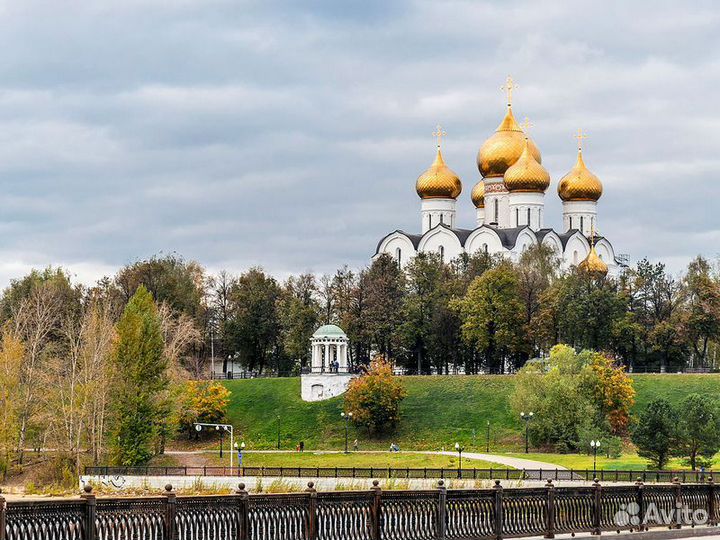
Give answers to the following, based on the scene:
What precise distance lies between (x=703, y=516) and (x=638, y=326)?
177ft

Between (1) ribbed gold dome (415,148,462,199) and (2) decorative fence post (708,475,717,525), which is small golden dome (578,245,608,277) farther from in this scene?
(2) decorative fence post (708,475,717,525)

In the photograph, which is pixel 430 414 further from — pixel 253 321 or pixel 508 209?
pixel 508 209

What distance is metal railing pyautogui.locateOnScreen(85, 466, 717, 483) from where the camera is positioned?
1581 inches

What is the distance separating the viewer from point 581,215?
95.6 meters

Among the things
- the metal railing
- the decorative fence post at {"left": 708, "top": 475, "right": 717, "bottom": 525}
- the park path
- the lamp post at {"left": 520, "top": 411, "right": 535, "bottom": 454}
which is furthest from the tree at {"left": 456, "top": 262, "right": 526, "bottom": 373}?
the decorative fence post at {"left": 708, "top": 475, "right": 717, "bottom": 525}

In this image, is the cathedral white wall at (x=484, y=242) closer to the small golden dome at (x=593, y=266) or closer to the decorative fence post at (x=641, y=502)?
the small golden dome at (x=593, y=266)

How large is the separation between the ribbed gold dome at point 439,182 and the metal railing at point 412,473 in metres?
46.9

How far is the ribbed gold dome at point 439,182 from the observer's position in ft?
317

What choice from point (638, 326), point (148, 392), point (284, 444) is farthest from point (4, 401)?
point (638, 326)

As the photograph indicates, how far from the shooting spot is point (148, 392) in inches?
2211

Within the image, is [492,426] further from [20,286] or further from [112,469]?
[20,286]

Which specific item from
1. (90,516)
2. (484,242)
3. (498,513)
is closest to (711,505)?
(498,513)

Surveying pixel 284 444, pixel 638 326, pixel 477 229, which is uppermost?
pixel 477 229

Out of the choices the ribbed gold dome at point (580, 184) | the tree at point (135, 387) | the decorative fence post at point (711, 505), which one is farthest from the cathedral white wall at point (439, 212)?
the decorative fence post at point (711, 505)
